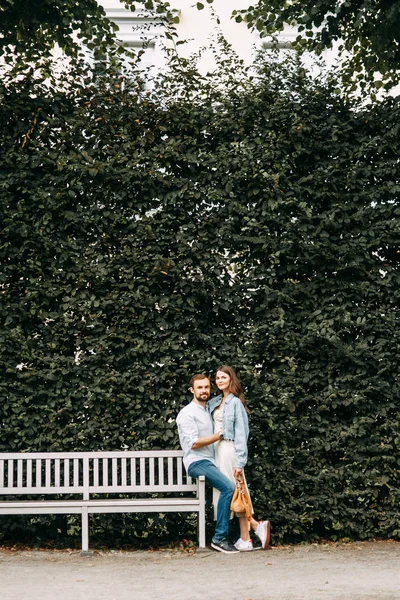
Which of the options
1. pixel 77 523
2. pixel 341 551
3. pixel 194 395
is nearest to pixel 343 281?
pixel 194 395

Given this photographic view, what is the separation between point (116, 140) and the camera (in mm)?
9125

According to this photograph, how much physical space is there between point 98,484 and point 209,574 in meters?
1.80

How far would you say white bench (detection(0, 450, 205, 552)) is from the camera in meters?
8.34

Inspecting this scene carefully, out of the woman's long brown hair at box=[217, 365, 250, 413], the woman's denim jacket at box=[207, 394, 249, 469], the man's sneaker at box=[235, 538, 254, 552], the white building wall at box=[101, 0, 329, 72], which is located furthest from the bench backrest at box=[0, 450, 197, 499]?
the white building wall at box=[101, 0, 329, 72]

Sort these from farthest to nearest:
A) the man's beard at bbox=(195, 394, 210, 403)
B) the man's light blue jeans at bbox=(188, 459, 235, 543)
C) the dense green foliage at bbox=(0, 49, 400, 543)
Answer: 1. the dense green foliage at bbox=(0, 49, 400, 543)
2. the man's beard at bbox=(195, 394, 210, 403)
3. the man's light blue jeans at bbox=(188, 459, 235, 543)

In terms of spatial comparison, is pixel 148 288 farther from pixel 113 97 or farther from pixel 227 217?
pixel 113 97

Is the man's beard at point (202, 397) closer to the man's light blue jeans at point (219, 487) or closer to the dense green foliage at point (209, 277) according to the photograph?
A: the dense green foliage at point (209, 277)

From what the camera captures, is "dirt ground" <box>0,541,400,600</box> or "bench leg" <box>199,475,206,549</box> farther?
"bench leg" <box>199,475,206,549</box>

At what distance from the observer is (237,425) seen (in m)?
8.38

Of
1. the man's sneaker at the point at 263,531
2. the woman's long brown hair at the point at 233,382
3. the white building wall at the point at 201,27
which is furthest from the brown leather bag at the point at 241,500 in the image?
the white building wall at the point at 201,27

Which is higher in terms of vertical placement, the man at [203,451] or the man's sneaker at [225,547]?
the man at [203,451]

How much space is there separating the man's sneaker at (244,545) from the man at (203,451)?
64mm

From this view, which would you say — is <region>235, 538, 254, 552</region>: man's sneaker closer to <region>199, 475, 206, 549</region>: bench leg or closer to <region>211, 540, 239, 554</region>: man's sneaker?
<region>211, 540, 239, 554</region>: man's sneaker

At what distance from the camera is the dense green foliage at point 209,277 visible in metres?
8.77
